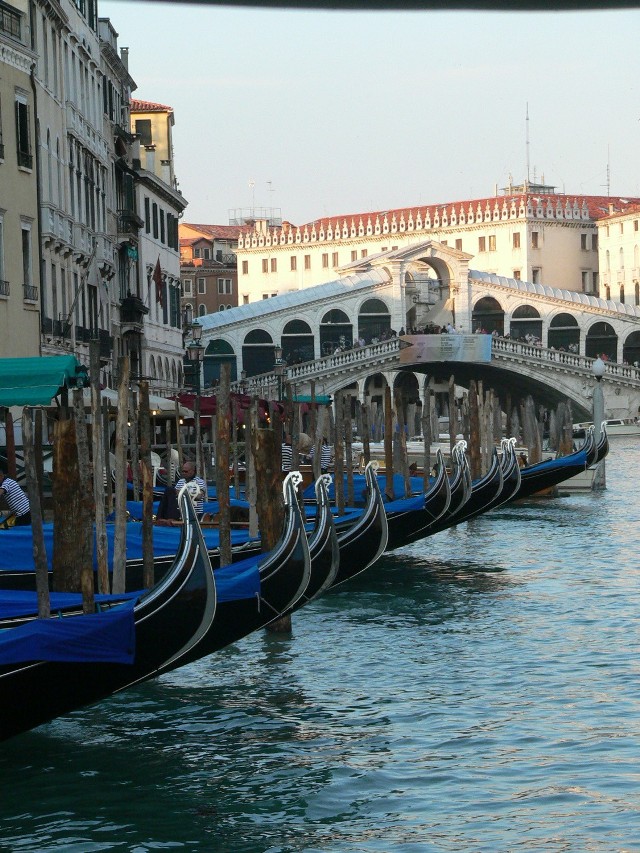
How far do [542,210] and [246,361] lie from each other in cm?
1431

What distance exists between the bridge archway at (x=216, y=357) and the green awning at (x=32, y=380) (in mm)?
30146

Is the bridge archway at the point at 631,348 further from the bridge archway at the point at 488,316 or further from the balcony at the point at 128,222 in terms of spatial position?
the balcony at the point at 128,222

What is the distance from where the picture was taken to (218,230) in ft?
196

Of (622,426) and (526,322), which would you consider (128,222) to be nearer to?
(622,426)

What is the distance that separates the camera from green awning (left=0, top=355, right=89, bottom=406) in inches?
368

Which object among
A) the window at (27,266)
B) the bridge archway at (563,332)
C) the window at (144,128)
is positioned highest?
the window at (144,128)

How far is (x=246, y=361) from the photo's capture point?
41500 millimetres

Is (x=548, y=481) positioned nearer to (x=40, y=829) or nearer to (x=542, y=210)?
(x=40, y=829)

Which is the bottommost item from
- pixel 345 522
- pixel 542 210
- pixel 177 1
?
pixel 345 522

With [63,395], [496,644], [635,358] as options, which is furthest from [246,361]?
[496,644]

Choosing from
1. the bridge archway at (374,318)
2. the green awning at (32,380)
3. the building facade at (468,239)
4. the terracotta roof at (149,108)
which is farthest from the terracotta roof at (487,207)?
the green awning at (32,380)

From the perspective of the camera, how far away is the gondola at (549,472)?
15273 millimetres

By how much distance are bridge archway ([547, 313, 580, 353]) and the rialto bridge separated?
0.03 meters

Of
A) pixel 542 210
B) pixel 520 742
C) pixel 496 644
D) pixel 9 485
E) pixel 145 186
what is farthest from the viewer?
pixel 542 210
